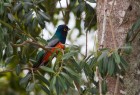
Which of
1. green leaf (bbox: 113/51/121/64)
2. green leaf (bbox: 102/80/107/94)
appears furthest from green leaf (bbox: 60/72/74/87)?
green leaf (bbox: 113/51/121/64)

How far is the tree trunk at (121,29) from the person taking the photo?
149 inches

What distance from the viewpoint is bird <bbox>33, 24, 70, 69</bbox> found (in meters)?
4.38

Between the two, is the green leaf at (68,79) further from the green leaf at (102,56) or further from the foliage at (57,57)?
the green leaf at (102,56)

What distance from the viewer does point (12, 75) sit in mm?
6664

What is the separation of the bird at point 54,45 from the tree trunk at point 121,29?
1.29 feet

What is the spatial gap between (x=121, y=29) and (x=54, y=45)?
5.33 feet

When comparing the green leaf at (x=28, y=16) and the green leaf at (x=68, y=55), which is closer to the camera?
the green leaf at (x=68, y=55)

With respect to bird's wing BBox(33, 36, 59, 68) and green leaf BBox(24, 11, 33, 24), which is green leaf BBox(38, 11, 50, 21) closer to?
green leaf BBox(24, 11, 33, 24)

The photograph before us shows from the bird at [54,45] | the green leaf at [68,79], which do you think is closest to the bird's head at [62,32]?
the bird at [54,45]

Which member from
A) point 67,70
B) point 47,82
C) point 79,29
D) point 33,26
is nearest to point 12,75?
point 79,29

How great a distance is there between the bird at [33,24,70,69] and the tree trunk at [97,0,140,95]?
39cm

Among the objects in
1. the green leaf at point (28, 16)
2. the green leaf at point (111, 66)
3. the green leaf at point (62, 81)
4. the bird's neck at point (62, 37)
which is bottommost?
the bird's neck at point (62, 37)

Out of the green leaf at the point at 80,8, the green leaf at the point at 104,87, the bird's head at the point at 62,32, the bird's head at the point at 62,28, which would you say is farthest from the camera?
the bird's head at the point at 62,28

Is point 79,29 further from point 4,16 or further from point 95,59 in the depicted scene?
point 95,59
